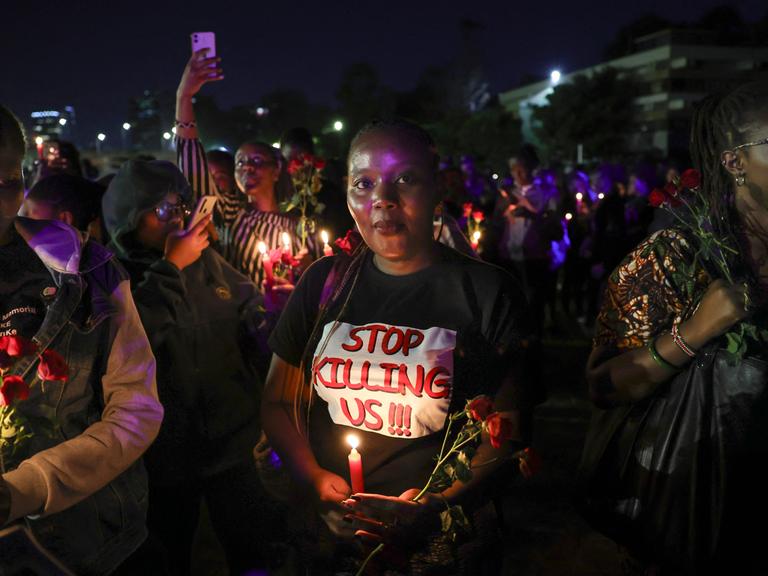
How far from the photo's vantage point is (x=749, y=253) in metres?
2.31

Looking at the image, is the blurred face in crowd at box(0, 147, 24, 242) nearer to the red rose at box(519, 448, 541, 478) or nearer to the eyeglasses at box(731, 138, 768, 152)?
the red rose at box(519, 448, 541, 478)

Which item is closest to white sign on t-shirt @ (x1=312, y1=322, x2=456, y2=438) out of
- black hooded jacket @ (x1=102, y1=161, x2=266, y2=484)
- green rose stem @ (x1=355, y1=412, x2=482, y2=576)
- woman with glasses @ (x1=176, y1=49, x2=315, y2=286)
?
green rose stem @ (x1=355, y1=412, x2=482, y2=576)

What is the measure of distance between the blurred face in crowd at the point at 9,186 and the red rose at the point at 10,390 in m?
0.47

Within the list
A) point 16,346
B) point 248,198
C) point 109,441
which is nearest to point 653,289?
point 109,441

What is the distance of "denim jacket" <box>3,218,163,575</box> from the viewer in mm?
1871

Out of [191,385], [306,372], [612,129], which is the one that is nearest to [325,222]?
[191,385]

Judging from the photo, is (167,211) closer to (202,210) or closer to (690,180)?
(202,210)

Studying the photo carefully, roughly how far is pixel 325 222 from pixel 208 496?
2.70 metres

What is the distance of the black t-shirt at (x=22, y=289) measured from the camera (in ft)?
6.30

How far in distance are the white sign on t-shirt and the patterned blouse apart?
61cm

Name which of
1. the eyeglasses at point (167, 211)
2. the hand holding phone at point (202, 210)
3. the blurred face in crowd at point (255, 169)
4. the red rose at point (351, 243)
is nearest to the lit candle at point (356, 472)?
the red rose at point (351, 243)

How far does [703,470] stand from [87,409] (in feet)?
5.96

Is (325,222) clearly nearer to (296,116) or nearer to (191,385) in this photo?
(191,385)

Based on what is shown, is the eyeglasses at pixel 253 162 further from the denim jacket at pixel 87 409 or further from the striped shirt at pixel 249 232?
the denim jacket at pixel 87 409
